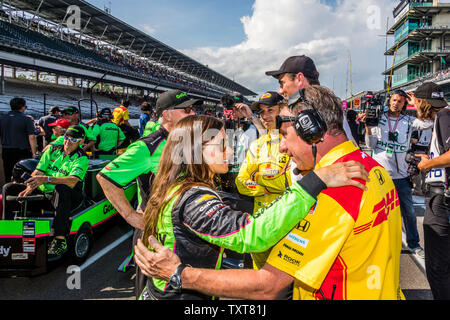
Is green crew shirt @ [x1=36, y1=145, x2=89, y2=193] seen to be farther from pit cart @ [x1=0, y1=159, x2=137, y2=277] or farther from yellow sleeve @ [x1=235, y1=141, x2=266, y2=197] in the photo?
yellow sleeve @ [x1=235, y1=141, x2=266, y2=197]

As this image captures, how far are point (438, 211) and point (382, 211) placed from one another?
1784 mm

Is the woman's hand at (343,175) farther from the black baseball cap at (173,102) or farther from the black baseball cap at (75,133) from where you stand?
the black baseball cap at (75,133)

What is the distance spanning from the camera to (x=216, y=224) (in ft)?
3.97

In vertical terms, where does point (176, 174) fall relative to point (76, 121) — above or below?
below

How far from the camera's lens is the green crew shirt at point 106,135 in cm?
639

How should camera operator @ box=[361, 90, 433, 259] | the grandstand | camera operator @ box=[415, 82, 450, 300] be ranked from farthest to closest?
the grandstand
camera operator @ box=[361, 90, 433, 259]
camera operator @ box=[415, 82, 450, 300]

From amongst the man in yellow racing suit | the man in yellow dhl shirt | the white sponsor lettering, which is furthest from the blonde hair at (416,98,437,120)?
the white sponsor lettering

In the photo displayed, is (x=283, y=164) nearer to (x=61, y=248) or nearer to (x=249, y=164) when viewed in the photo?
(x=249, y=164)

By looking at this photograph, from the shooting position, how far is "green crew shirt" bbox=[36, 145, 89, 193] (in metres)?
3.93

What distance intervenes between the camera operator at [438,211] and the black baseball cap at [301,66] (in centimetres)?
117

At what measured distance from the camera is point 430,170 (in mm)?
2703

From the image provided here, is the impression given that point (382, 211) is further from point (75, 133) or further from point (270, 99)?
point (75, 133)

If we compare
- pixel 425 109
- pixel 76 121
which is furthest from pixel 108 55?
pixel 425 109

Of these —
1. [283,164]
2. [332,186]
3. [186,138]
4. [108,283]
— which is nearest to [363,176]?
[332,186]
